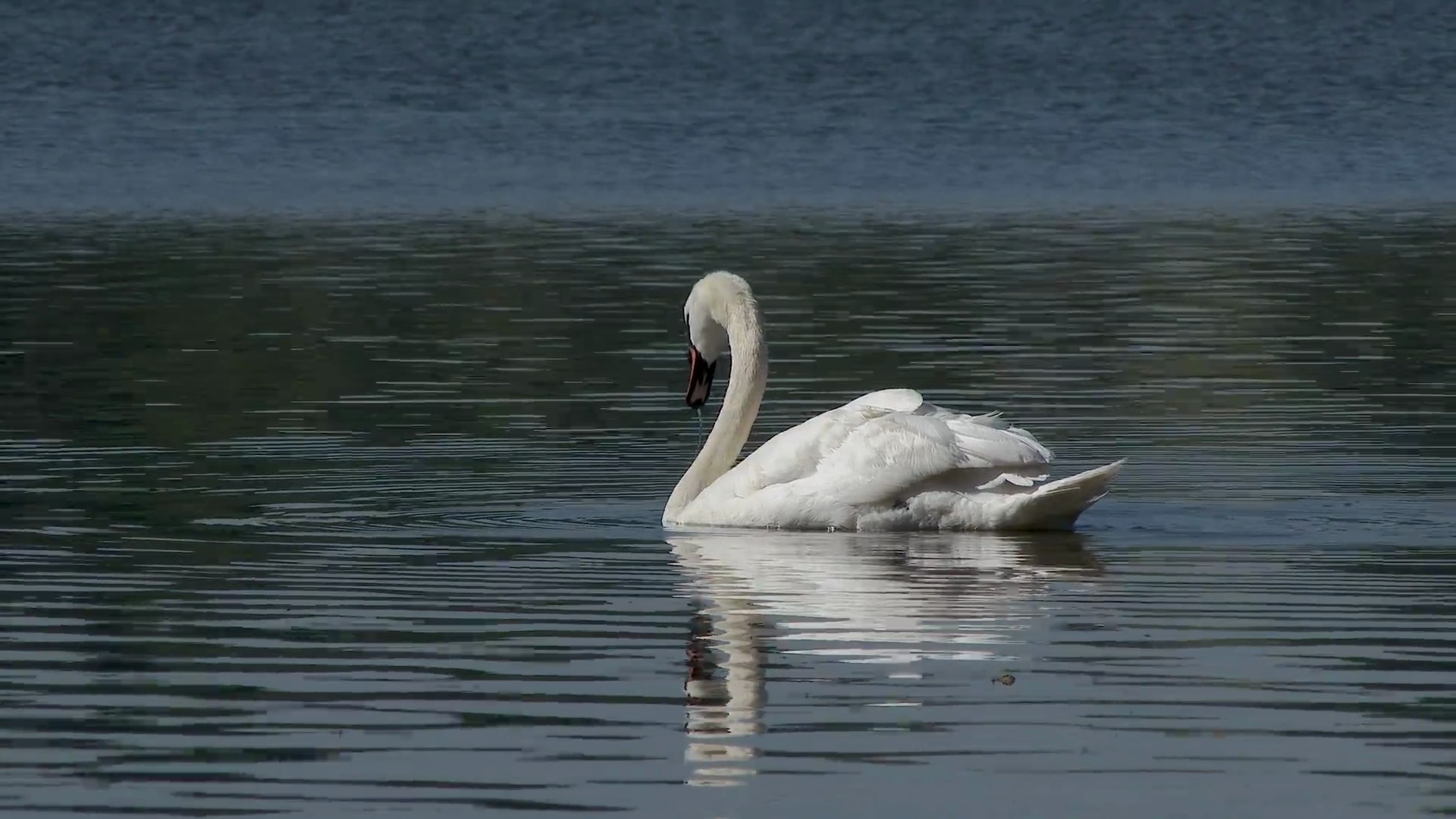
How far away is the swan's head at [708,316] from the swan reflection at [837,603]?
4.85 ft

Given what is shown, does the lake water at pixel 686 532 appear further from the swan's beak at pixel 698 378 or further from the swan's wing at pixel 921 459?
the swan's beak at pixel 698 378

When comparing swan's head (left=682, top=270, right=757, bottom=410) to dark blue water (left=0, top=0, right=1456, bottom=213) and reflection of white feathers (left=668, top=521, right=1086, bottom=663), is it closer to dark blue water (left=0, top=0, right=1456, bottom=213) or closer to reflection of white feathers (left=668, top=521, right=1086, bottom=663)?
reflection of white feathers (left=668, top=521, right=1086, bottom=663)

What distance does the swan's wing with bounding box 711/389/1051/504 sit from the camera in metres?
12.5

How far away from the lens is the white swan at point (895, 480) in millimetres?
12492

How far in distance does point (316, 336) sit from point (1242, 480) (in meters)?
10.5

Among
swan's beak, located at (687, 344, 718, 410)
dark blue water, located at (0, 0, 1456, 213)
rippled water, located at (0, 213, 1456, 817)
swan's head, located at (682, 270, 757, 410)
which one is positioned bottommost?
Answer: dark blue water, located at (0, 0, 1456, 213)

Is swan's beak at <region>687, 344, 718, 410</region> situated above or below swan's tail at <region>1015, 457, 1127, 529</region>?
above

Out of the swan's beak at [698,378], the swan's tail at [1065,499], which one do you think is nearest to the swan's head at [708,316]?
the swan's beak at [698,378]

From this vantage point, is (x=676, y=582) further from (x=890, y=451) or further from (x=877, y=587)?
(x=890, y=451)

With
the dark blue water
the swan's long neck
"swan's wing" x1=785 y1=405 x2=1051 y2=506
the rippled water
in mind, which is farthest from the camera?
the dark blue water

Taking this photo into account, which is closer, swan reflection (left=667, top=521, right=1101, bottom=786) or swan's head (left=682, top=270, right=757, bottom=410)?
swan reflection (left=667, top=521, right=1101, bottom=786)

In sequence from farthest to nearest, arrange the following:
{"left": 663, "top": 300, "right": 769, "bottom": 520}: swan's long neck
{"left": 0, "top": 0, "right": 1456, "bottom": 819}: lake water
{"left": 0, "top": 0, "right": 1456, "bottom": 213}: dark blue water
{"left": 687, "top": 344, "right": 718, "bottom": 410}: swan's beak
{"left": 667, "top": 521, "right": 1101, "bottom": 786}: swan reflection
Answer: {"left": 0, "top": 0, "right": 1456, "bottom": 213}: dark blue water, {"left": 687, "top": 344, "right": 718, "bottom": 410}: swan's beak, {"left": 663, "top": 300, "right": 769, "bottom": 520}: swan's long neck, {"left": 667, "top": 521, "right": 1101, "bottom": 786}: swan reflection, {"left": 0, "top": 0, "right": 1456, "bottom": 819}: lake water

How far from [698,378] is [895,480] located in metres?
2.06

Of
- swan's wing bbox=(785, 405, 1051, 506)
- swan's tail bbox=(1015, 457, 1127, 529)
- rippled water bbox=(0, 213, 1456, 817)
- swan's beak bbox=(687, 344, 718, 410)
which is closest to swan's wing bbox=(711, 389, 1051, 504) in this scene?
swan's wing bbox=(785, 405, 1051, 506)
